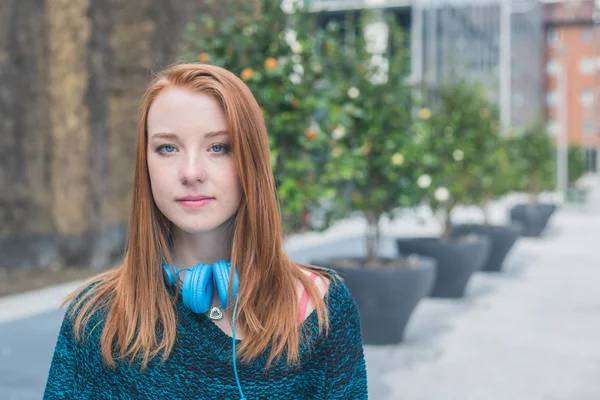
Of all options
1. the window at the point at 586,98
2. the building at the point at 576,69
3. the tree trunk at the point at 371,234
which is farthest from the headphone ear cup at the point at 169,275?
the window at the point at 586,98

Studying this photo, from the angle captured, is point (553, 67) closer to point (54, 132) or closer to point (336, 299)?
point (54, 132)

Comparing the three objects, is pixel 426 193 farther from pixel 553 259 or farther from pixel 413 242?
pixel 553 259

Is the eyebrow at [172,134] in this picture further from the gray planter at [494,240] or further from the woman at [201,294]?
the gray planter at [494,240]

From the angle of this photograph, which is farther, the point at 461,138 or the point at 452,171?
the point at 461,138

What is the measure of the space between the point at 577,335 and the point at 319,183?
2685mm

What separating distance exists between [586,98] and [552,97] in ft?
9.75

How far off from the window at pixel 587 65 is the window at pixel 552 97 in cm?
371

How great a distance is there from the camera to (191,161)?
131 centimetres

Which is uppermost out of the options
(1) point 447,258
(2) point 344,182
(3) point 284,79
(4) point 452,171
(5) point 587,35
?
(5) point 587,35

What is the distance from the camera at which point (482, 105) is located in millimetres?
9648

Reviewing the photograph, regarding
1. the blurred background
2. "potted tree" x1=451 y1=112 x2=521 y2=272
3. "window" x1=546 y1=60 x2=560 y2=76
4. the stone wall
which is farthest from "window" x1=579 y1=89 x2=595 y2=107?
the stone wall

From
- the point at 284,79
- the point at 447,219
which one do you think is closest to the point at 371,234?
the point at 284,79

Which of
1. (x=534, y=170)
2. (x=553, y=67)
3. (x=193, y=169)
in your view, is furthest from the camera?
(x=553, y=67)

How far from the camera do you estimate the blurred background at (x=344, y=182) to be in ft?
16.7
